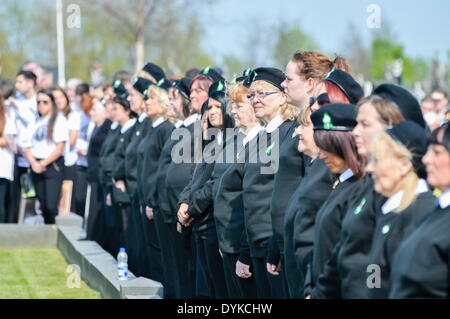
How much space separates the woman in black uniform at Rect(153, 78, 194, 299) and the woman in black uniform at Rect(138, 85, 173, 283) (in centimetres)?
24

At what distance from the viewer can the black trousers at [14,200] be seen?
13992 millimetres

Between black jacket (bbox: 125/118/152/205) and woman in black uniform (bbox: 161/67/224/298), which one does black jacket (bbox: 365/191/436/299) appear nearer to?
woman in black uniform (bbox: 161/67/224/298)

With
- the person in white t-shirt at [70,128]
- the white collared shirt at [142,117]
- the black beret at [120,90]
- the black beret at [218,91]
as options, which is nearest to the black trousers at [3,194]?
the person in white t-shirt at [70,128]

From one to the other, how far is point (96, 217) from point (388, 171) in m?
9.32

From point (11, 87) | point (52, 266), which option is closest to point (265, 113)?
point (52, 266)

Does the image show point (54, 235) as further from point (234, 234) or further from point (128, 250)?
point (234, 234)

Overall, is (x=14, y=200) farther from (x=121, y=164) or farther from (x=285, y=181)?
(x=285, y=181)

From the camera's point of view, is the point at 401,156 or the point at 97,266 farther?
the point at 97,266

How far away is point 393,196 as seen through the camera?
14.3 feet

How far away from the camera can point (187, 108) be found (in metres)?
9.44

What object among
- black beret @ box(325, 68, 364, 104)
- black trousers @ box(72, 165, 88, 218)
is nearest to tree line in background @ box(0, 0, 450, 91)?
black trousers @ box(72, 165, 88, 218)

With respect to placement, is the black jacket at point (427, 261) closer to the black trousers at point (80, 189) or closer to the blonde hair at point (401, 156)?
the blonde hair at point (401, 156)

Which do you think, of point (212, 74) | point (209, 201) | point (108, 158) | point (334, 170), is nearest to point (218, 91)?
point (212, 74)
